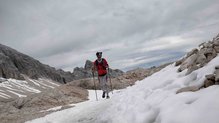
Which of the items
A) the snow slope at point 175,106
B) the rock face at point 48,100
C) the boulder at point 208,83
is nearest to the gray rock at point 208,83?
the boulder at point 208,83

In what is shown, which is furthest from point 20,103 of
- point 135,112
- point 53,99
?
point 135,112

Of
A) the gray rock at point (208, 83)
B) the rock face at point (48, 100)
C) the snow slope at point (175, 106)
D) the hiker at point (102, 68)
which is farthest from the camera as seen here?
the rock face at point (48, 100)

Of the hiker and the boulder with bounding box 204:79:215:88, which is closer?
the boulder with bounding box 204:79:215:88

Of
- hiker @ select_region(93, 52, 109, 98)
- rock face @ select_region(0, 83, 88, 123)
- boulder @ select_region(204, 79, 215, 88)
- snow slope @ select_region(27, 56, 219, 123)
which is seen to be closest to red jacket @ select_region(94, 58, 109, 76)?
hiker @ select_region(93, 52, 109, 98)

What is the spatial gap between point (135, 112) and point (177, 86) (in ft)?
6.16

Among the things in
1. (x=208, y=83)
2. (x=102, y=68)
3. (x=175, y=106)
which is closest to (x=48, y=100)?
(x=102, y=68)

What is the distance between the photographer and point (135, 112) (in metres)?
11.0

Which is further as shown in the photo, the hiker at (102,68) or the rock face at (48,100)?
the rock face at (48,100)

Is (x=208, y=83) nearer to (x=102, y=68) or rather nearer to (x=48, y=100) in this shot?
(x=102, y=68)

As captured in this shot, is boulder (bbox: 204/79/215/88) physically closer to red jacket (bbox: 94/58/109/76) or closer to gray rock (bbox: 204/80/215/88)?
gray rock (bbox: 204/80/215/88)

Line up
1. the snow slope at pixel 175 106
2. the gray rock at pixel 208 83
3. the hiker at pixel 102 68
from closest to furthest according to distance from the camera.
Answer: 1. the snow slope at pixel 175 106
2. the gray rock at pixel 208 83
3. the hiker at pixel 102 68

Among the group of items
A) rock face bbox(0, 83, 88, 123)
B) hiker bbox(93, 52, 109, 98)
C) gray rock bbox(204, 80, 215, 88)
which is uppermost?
hiker bbox(93, 52, 109, 98)

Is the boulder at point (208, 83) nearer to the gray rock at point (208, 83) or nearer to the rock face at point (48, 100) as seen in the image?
the gray rock at point (208, 83)

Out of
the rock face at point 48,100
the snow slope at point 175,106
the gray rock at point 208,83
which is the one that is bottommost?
the rock face at point 48,100
